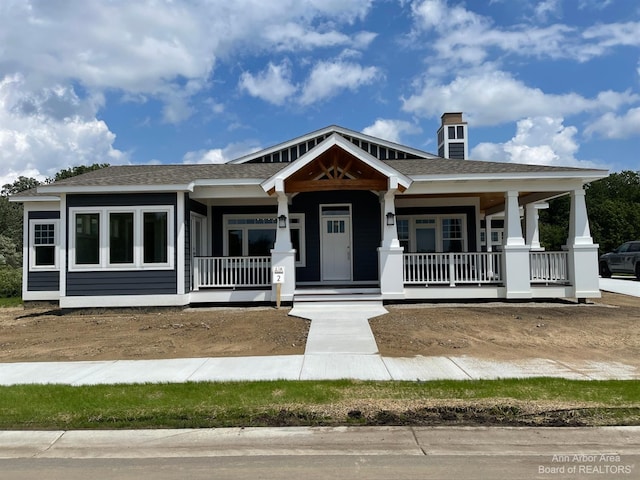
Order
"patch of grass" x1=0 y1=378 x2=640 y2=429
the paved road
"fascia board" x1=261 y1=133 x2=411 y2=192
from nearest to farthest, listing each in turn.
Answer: the paved road, "patch of grass" x1=0 y1=378 x2=640 y2=429, "fascia board" x1=261 y1=133 x2=411 y2=192

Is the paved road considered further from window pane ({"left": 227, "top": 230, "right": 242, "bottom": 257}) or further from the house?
window pane ({"left": 227, "top": 230, "right": 242, "bottom": 257})

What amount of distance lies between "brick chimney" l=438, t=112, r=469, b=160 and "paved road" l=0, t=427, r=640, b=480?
54.1 feet

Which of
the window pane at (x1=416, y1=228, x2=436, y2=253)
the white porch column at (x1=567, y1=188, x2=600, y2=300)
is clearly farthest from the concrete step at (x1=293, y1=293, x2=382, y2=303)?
the white porch column at (x1=567, y1=188, x2=600, y2=300)

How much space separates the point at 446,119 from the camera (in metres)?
19.6

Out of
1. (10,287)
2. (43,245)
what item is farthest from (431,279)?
(10,287)

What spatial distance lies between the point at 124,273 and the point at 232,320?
3784mm

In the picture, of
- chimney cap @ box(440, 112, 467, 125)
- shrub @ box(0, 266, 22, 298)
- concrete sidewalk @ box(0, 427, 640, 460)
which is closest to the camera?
concrete sidewalk @ box(0, 427, 640, 460)

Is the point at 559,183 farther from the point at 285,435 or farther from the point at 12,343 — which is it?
the point at 12,343

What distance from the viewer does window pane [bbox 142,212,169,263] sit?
494 inches

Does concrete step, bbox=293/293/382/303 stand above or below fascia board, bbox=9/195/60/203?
below

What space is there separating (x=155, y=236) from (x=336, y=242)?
5.75 metres

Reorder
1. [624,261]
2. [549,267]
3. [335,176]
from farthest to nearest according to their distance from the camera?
1. [624,261]
2. [549,267]
3. [335,176]

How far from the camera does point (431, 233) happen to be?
1598 cm

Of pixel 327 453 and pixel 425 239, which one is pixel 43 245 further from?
pixel 327 453
